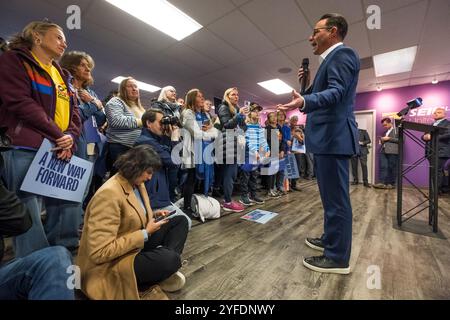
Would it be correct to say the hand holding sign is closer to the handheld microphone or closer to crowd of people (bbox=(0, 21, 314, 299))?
crowd of people (bbox=(0, 21, 314, 299))

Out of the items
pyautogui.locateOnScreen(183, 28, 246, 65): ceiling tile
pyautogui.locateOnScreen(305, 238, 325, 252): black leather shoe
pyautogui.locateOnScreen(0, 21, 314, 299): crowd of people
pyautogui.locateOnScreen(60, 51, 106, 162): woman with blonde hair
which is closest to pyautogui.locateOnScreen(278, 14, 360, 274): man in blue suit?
pyautogui.locateOnScreen(305, 238, 325, 252): black leather shoe

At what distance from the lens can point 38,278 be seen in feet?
2.24

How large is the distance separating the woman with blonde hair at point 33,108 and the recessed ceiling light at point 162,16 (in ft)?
5.86

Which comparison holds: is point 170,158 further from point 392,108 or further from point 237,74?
point 392,108

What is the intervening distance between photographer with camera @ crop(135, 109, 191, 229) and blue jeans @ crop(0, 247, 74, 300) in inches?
32.7

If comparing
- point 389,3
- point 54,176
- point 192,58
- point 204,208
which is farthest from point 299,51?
point 54,176

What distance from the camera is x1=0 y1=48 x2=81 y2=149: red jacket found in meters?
1.04

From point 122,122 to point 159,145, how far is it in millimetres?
432

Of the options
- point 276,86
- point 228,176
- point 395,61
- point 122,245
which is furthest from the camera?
point 276,86

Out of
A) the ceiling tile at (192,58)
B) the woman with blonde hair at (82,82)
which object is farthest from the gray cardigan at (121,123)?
the ceiling tile at (192,58)

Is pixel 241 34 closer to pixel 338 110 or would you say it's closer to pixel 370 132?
pixel 338 110

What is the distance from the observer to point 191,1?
2.49 metres
